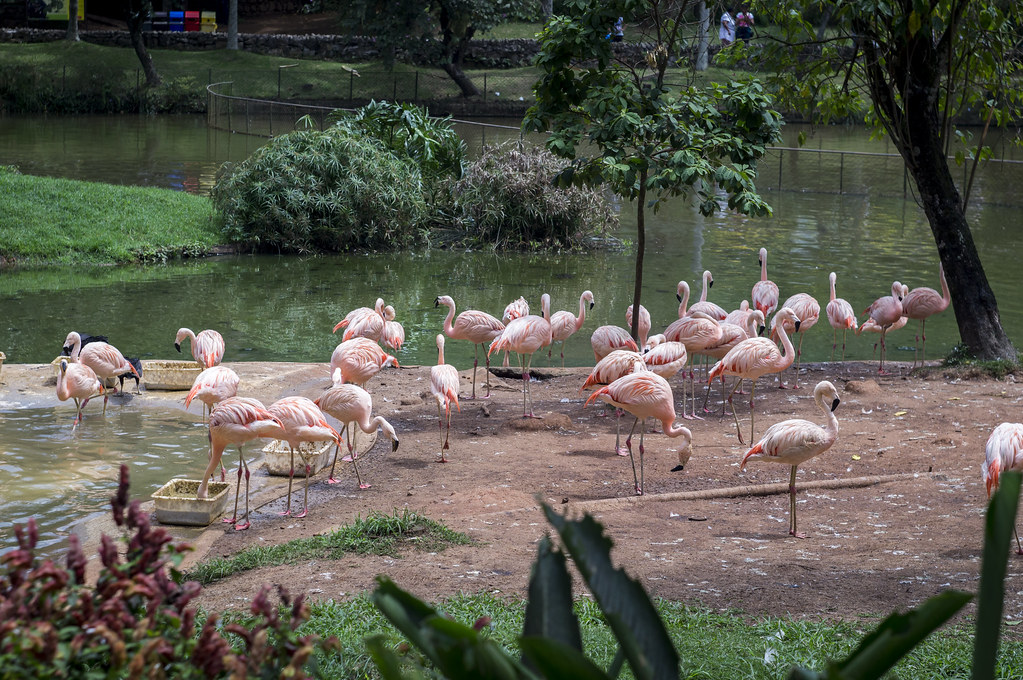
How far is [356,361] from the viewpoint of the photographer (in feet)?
27.8

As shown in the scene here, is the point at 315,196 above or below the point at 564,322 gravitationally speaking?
above

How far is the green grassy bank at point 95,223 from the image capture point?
16.1m

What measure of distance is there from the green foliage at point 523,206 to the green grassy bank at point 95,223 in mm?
4747

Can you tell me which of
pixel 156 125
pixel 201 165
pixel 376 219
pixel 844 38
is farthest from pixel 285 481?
pixel 156 125

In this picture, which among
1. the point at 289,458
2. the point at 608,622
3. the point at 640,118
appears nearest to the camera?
the point at 608,622

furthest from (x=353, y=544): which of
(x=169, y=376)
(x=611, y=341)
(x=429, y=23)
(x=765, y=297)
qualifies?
(x=429, y=23)

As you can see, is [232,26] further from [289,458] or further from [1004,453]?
[1004,453]

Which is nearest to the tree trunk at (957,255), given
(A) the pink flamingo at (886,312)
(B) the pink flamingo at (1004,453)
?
(A) the pink flamingo at (886,312)

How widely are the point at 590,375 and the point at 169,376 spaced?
13.9ft

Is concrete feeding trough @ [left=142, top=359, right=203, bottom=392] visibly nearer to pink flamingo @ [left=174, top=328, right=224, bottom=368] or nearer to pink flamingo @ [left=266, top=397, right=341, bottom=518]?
pink flamingo @ [left=174, top=328, right=224, bottom=368]

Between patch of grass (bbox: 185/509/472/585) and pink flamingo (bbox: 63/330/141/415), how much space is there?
3745 millimetres

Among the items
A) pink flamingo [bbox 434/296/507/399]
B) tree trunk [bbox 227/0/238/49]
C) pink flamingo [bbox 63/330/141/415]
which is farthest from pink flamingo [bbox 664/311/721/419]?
tree trunk [bbox 227/0/238/49]

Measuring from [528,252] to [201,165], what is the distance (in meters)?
11.1

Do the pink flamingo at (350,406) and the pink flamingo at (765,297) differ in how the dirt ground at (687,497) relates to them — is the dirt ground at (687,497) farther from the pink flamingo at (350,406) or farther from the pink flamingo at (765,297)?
the pink flamingo at (765,297)
